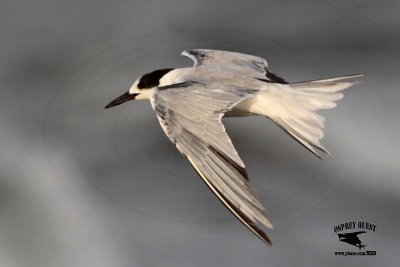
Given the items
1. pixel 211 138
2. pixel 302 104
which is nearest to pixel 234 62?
pixel 302 104

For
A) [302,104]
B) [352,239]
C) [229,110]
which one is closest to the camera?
[229,110]

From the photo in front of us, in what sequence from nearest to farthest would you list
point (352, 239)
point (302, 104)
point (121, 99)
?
1. point (302, 104)
2. point (352, 239)
3. point (121, 99)

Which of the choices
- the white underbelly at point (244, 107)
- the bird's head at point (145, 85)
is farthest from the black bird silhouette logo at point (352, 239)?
the bird's head at point (145, 85)

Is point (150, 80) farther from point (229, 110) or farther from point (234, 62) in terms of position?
point (229, 110)

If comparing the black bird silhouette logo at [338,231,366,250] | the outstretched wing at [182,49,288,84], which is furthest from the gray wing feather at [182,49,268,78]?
→ the black bird silhouette logo at [338,231,366,250]

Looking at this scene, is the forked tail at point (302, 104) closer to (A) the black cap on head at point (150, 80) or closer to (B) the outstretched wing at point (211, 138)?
(B) the outstretched wing at point (211, 138)

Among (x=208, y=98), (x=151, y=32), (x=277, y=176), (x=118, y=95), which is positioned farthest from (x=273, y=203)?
(x=151, y=32)
